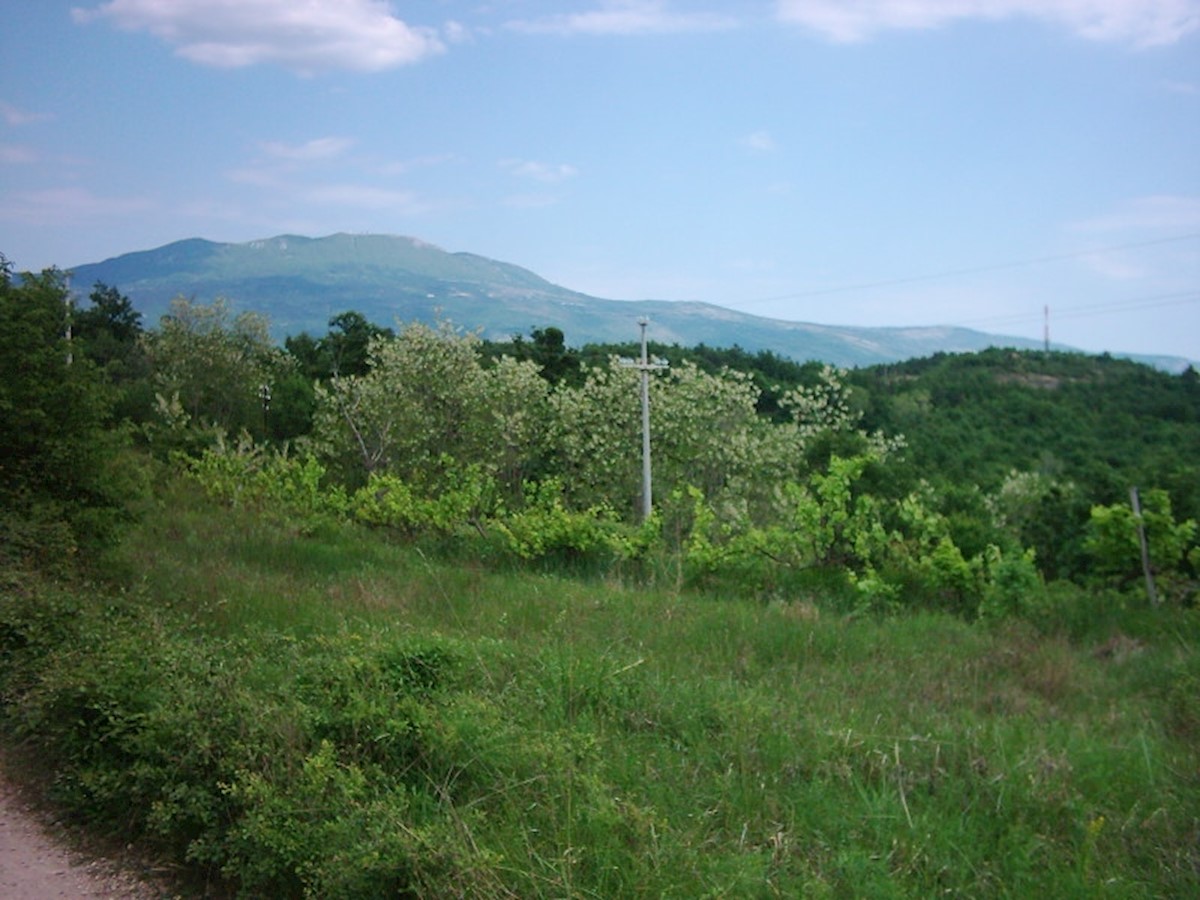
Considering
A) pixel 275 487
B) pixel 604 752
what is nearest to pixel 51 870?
pixel 604 752

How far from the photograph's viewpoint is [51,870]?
472 centimetres

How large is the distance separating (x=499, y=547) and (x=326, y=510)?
3959 mm

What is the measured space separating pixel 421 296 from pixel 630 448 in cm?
6493

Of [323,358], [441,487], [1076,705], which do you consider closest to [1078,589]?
[1076,705]

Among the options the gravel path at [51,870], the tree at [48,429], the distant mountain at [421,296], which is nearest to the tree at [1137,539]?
the gravel path at [51,870]

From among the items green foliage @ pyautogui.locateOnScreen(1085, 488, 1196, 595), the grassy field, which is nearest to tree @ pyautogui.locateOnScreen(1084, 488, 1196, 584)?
green foliage @ pyautogui.locateOnScreen(1085, 488, 1196, 595)

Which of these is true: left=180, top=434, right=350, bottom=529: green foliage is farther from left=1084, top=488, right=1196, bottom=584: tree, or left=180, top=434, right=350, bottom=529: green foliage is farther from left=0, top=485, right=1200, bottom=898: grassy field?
left=1084, top=488, right=1196, bottom=584: tree

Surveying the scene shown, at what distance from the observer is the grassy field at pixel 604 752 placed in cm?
409

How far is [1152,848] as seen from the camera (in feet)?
14.2

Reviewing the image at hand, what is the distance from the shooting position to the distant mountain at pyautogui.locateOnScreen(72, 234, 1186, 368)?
7850cm

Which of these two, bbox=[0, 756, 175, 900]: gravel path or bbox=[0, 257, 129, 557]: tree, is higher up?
bbox=[0, 257, 129, 557]: tree

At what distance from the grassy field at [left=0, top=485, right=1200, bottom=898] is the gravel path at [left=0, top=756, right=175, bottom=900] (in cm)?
20

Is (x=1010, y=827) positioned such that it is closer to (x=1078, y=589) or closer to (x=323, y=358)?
(x=1078, y=589)

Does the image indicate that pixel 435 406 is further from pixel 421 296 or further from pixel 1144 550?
pixel 421 296
